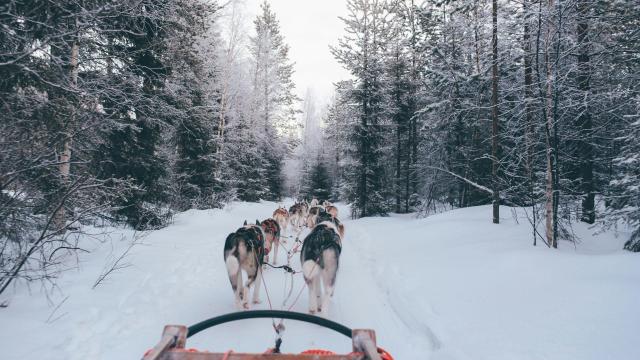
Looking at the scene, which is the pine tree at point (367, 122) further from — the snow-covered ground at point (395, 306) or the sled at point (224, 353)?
the sled at point (224, 353)

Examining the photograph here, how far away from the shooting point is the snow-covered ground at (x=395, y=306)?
341 cm

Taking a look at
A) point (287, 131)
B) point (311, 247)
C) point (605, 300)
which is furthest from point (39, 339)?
point (287, 131)

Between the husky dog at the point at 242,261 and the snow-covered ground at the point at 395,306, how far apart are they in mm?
459

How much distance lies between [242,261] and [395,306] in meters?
2.61

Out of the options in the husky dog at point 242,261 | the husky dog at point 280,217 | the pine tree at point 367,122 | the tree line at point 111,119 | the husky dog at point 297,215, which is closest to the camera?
the tree line at point 111,119

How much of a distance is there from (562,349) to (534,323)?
615 millimetres

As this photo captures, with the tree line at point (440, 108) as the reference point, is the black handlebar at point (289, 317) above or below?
below

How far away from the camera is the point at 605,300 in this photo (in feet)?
13.4

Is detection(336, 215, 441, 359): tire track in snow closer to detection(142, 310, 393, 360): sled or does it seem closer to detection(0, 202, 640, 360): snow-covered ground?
detection(0, 202, 640, 360): snow-covered ground

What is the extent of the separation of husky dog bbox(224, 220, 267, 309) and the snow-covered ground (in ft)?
1.51

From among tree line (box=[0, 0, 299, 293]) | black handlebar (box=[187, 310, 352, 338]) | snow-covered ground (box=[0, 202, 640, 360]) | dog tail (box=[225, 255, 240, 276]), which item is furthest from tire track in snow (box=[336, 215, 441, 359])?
tree line (box=[0, 0, 299, 293])

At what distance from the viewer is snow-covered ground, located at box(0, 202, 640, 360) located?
341 centimetres

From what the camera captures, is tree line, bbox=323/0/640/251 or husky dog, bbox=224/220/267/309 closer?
husky dog, bbox=224/220/267/309

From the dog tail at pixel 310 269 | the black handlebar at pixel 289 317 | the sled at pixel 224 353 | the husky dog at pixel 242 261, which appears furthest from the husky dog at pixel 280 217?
the sled at pixel 224 353
